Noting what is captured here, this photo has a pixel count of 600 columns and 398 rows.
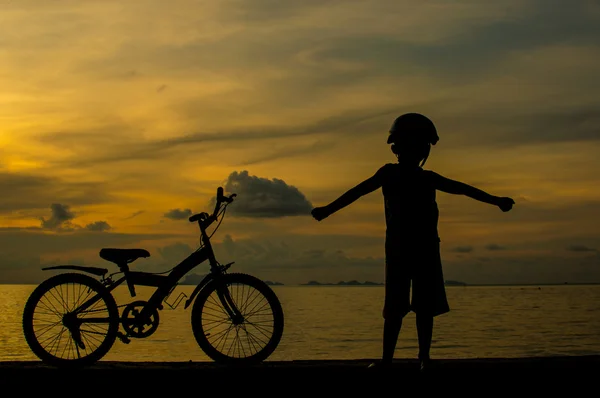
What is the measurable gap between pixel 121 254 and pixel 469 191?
4059 mm

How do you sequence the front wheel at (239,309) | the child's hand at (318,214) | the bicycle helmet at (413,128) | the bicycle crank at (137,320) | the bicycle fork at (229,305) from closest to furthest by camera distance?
the bicycle helmet at (413,128) < the child's hand at (318,214) < the front wheel at (239,309) < the bicycle crank at (137,320) < the bicycle fork at (229,305)

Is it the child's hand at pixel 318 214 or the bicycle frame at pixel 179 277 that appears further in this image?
the bicycle frame at pixel 179 277

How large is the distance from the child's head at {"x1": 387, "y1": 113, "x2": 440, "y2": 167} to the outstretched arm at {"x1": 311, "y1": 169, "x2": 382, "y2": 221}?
12.2 inches

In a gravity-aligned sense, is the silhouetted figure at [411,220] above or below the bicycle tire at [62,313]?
above

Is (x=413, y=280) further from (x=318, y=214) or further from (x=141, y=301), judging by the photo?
(x=141, y=301)

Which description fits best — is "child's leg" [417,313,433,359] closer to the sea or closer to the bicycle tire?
the bicycle tire

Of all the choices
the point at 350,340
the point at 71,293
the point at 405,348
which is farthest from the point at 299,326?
the point at 71,293

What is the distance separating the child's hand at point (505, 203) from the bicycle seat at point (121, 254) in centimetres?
405

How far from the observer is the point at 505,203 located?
7.92 m

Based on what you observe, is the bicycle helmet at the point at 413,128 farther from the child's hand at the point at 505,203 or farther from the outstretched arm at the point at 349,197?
the child's hand at the point at 505,203

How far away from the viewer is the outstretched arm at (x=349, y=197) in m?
7.90

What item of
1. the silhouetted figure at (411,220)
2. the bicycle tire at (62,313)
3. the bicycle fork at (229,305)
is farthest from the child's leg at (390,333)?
the bicycle tire at (62,313)

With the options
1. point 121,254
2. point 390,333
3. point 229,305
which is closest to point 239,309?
point 229,305

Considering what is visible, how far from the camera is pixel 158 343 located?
4900 centimetres
